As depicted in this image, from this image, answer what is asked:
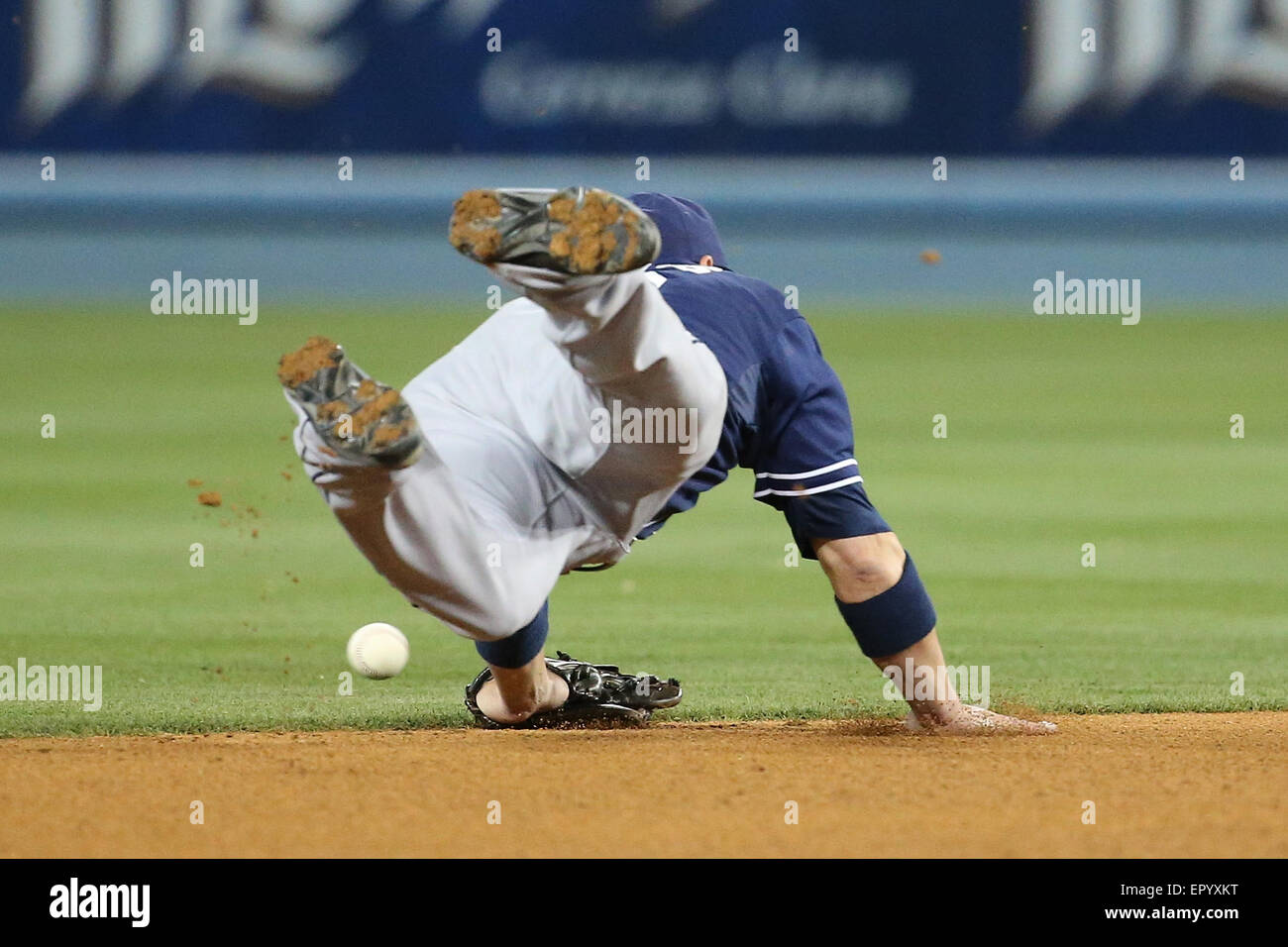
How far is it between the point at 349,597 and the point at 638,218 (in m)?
4.08

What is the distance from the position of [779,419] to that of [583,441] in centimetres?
62

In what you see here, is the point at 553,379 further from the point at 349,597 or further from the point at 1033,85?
the point at 1033,85

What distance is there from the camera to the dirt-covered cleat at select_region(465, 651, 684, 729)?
14.1 feet

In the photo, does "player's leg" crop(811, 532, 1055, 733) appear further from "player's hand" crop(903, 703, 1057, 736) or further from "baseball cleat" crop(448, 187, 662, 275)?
"baseball cleat" crop(448, 187, 662, 275)

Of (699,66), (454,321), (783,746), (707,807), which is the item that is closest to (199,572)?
(783,746)

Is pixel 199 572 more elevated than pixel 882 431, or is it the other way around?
pixel 882 431

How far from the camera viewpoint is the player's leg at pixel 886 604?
3900 mm

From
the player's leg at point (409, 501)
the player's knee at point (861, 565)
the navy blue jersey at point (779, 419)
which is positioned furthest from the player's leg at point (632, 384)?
the player's knee at point (861, 565)

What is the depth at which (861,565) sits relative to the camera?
12.8 ft

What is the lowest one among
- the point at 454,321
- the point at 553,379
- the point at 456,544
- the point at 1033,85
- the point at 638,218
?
the point at 456,544

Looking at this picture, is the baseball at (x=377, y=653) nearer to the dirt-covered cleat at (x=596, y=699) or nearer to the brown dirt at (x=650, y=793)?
the dirt-covered cleat at (x=596, y=699)

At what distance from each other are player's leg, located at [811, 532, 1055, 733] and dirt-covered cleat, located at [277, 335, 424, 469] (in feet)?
4.36

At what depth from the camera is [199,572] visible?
275 inches

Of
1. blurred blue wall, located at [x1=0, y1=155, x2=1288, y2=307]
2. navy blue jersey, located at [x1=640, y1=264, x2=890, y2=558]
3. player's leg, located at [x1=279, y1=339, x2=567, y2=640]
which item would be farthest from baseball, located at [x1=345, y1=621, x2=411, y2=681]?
blurred blue wall, located at [x1=0, y1=155, x2=1288, y2=307]
